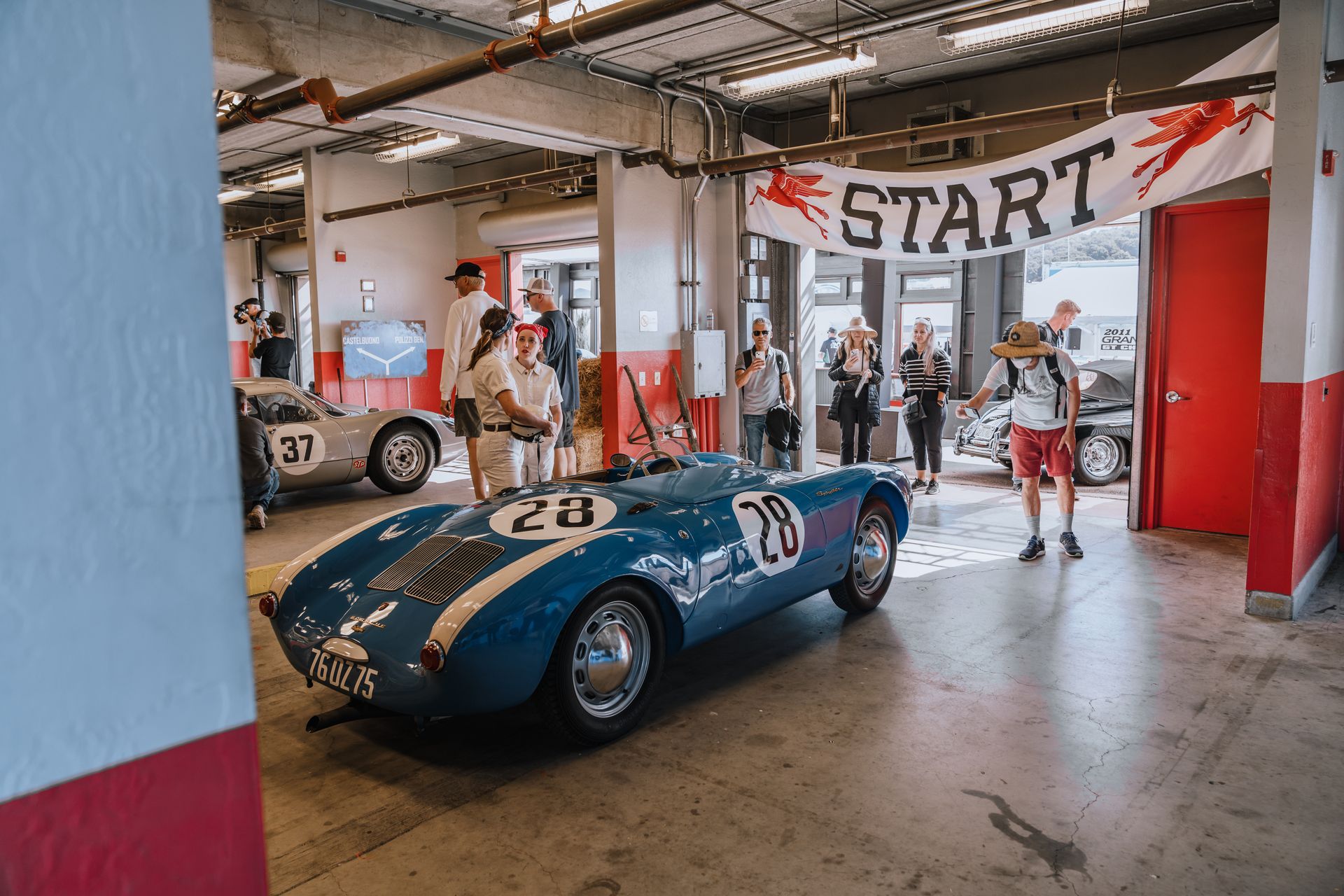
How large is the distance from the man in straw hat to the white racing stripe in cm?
379

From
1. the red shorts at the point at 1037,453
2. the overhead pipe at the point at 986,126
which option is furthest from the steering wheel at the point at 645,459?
the overhead pipe at the point at 986,126

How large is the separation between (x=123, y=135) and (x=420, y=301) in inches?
563

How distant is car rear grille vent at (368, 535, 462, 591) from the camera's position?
365 cm

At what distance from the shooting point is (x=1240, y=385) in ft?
23.3

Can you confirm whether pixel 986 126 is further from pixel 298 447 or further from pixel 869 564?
pixel 298 447

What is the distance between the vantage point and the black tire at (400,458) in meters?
9.06

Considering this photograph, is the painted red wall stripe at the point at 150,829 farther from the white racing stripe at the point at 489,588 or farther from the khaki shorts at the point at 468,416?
the khaki shorts at the point at 468,416

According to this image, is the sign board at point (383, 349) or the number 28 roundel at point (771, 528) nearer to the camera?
the number 28 roundel at point (771, 528)

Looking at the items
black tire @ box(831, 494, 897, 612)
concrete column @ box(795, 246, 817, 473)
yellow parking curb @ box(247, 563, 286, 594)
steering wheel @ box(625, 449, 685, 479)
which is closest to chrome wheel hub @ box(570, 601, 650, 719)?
steering wheel @ box(625, 449, 685, 479)

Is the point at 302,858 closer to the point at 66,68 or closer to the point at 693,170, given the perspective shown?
the point at 66,68

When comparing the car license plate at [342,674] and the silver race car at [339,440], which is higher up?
the silver race car at [339,440]

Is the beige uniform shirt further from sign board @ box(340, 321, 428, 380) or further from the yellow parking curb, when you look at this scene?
sign board @ box(340, 321, 428, 380)

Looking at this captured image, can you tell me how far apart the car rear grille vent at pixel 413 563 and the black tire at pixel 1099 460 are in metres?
7.42

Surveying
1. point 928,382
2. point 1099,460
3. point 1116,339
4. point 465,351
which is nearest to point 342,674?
point 465,351
